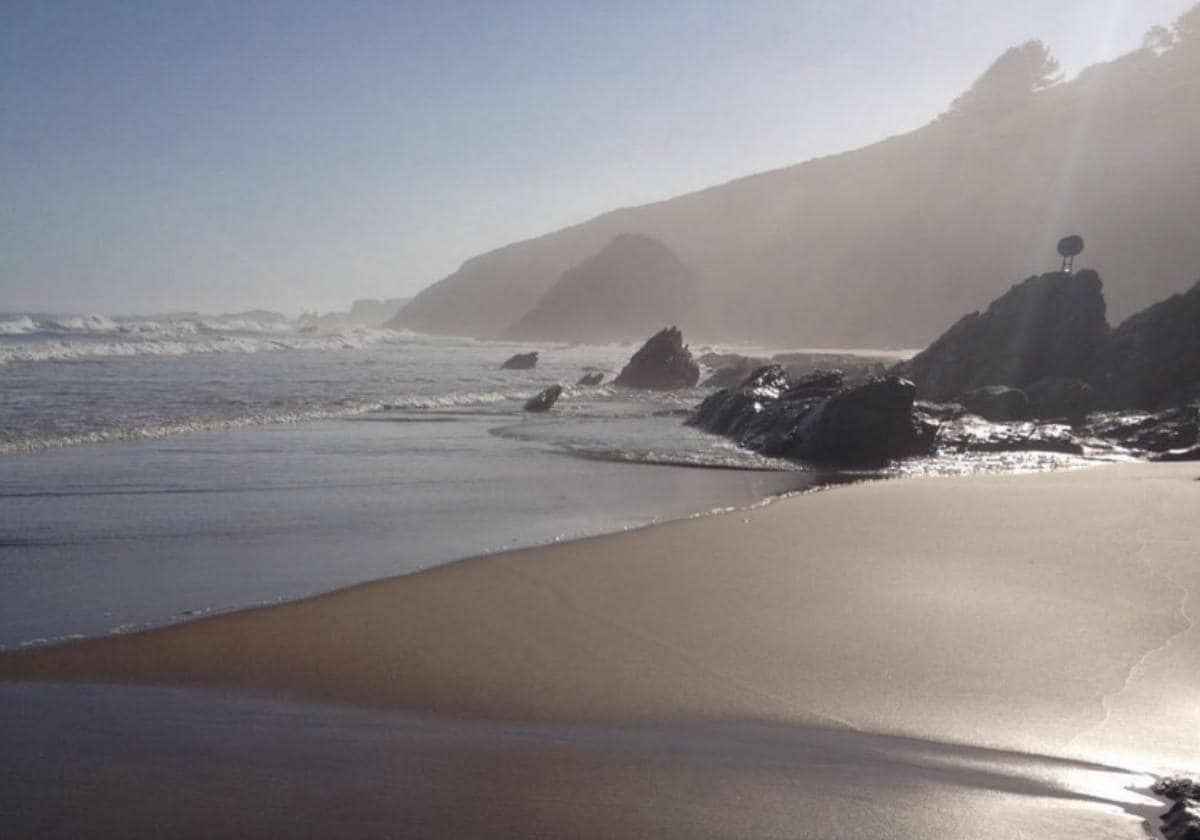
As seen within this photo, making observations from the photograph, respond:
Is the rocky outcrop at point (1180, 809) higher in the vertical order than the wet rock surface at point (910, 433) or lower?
lower

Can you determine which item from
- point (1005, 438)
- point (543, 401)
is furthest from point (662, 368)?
point (1005, 438)

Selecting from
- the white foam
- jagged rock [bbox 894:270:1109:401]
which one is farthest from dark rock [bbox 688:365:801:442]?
the white foam

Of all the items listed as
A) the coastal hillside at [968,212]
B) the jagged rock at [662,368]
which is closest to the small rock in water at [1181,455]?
the jagged rock at [662,368]

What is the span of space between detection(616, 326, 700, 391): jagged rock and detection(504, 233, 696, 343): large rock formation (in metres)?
55.7

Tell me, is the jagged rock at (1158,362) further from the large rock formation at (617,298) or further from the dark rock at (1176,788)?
the large rock formation at (617,298)

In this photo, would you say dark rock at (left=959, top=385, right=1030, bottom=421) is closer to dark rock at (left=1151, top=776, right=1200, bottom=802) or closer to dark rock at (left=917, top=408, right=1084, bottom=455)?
dark rock at (left=917, top=408, right=1084, bottom=455)

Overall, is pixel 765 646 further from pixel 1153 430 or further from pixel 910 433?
pixel 1153 430

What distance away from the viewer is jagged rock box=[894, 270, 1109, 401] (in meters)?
21.8

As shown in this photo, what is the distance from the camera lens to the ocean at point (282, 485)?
6508 millimetres

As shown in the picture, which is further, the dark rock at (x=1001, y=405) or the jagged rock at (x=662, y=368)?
the jagged rock at (x=662, y=368)

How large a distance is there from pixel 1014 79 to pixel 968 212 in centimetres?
2964

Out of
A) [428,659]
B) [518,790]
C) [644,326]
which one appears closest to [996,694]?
[518,790]

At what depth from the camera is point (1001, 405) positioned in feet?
58.6

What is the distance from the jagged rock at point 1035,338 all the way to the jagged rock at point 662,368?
10636 mm
